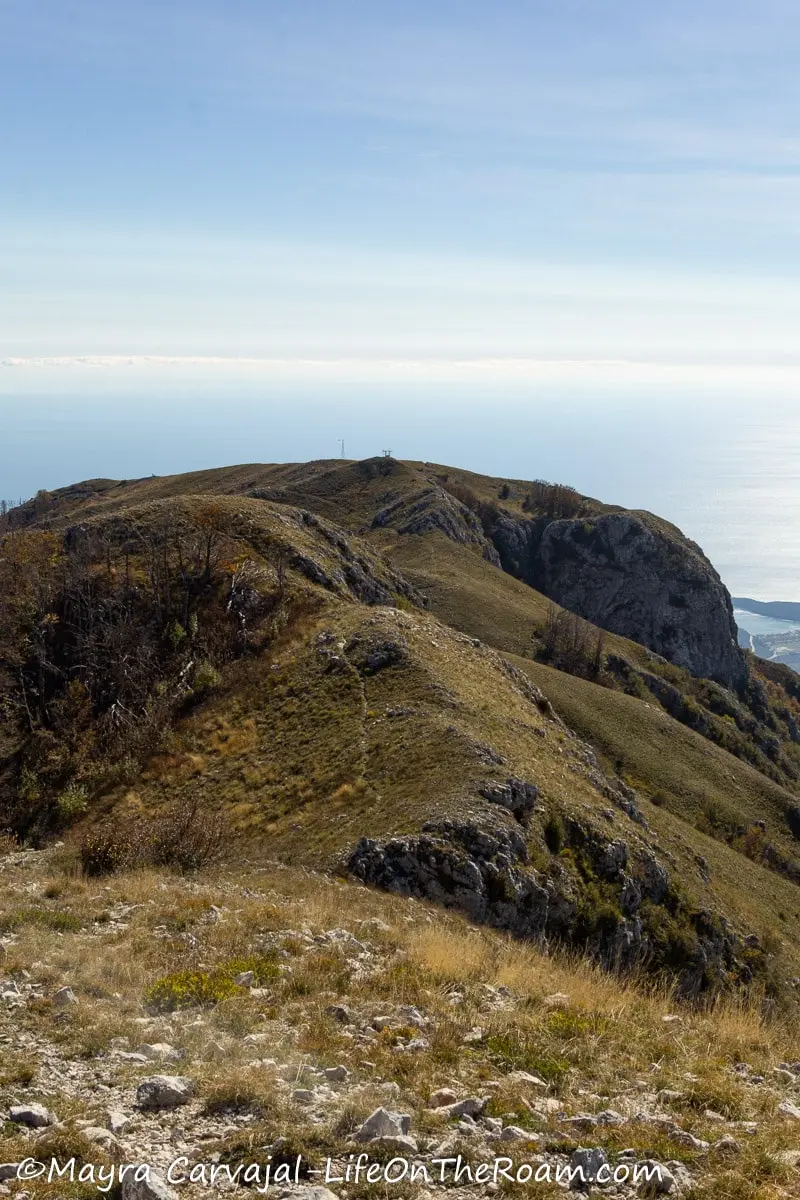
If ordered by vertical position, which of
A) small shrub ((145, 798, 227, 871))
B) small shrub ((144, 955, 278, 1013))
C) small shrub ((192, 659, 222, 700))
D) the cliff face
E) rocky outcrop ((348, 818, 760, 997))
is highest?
the cliff face

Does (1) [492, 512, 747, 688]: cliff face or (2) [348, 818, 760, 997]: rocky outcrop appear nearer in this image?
(2) [348, 818, 760, 997]: rocky outcrop

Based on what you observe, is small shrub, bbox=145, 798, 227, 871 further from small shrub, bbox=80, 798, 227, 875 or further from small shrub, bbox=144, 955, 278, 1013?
small shrub, bbox=144, 955, 278, 1013

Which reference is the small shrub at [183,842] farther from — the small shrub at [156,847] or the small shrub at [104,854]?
the small shrub at [104,854]

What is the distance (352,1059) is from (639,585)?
119 metres

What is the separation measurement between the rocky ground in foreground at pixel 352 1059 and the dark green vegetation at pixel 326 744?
709cm

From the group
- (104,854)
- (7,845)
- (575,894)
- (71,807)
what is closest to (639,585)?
(575,894)

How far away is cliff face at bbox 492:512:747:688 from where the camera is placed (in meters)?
121

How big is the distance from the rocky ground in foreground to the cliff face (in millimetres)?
111802

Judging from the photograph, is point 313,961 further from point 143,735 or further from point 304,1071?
point 143,735

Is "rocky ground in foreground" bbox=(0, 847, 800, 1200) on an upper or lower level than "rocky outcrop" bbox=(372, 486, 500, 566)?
lower

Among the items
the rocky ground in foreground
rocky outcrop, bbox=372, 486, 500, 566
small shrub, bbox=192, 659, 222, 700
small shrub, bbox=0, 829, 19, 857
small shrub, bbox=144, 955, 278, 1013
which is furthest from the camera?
rocky outcrop, bbox=372, 486, 500, 566

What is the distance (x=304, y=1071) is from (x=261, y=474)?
135025mm

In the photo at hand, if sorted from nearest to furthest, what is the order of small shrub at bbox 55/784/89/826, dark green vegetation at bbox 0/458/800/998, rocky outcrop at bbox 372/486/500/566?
dark green vegetation at bbox 0/458/800/998 → small shrub at bbox 55/784/89/826 → rocky outcrop at bbox 372/486/500/566

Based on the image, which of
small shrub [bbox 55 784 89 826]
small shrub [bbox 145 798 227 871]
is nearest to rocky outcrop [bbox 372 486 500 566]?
small shrub [bbox 55 784 89 826]
